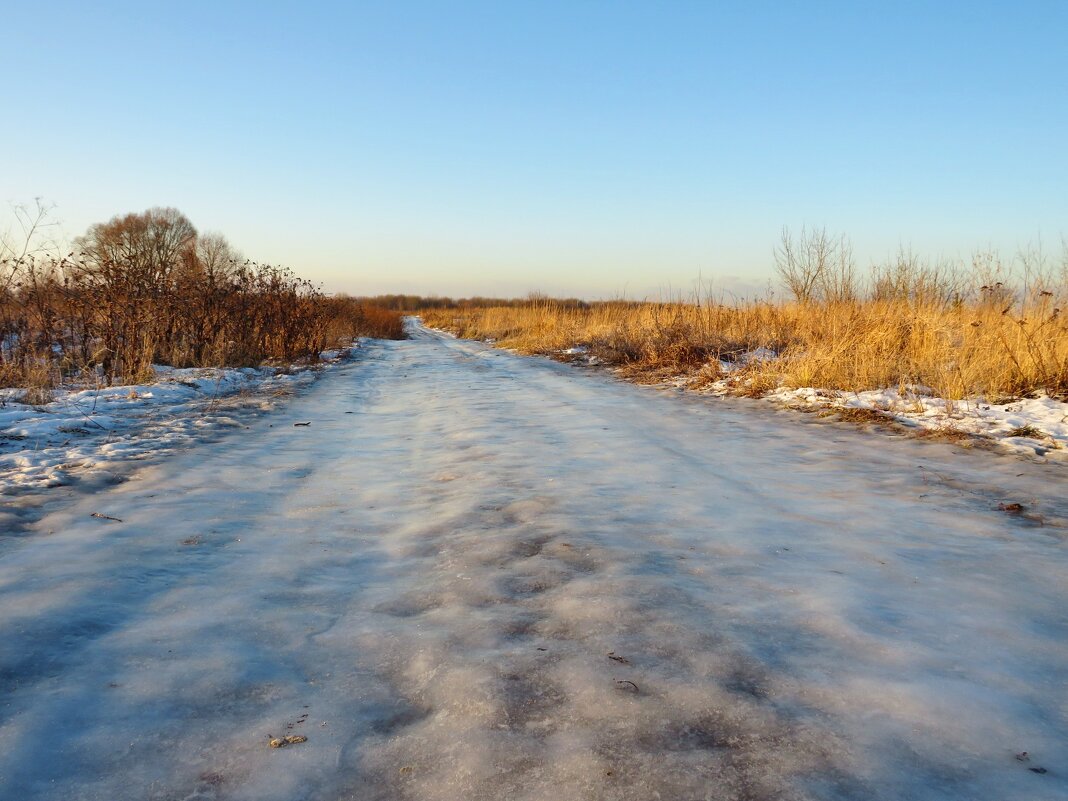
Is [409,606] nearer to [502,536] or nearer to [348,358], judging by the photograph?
[502,536]

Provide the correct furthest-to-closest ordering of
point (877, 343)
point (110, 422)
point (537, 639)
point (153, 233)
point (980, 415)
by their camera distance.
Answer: point (153, 233), point (877, 343), point (980, 415), point (110, 422), point (537, 639)

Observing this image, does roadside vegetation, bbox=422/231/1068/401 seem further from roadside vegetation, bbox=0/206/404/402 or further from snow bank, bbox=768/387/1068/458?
roadside vegetation, bbox=0/206/404/402

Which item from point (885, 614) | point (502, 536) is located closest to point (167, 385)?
point (502, 536)

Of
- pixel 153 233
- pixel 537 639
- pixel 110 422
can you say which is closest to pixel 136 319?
pixel 110 422

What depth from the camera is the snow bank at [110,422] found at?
3.73m

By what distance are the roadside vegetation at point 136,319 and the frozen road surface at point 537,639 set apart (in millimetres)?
4612

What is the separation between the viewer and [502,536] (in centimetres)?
267

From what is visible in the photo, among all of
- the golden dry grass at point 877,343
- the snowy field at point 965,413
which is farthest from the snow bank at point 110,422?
the golden dry grass at point 877,343

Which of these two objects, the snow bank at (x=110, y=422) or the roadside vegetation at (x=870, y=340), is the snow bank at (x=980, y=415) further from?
the snow bank at (x=110, y=422)

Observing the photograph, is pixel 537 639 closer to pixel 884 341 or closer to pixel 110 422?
pixel 110 422

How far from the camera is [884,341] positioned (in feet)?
25.1

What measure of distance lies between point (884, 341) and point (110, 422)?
787 centimetres

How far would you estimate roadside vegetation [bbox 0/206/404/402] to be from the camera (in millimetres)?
7621

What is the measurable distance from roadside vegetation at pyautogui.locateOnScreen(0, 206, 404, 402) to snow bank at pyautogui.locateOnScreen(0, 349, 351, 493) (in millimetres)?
544
